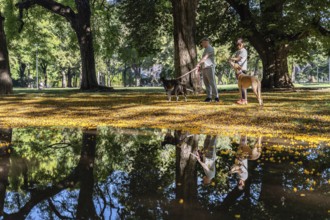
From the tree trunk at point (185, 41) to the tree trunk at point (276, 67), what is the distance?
871 centimetres

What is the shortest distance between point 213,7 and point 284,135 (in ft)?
71.0

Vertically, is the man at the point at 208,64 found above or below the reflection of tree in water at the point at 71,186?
above

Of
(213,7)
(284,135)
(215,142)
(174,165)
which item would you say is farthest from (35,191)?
(213,7)

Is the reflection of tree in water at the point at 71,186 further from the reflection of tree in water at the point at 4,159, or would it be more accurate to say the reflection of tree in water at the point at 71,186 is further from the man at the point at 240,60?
the man at the point at 240,60

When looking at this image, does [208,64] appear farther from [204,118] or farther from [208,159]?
[208,159]

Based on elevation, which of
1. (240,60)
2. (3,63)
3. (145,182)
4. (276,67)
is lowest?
(145,182)

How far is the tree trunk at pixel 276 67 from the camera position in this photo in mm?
26031

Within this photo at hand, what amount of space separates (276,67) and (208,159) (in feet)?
71.0

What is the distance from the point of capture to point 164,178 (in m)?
4.84

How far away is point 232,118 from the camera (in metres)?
10.8

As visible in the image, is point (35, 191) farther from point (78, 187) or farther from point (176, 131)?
point (176, 131)

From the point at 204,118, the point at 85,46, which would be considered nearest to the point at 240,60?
the point at 204,118

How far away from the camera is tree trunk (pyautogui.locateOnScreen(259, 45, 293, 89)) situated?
85.4 feet

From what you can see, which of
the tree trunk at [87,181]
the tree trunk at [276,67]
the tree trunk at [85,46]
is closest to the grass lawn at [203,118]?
the tree trunk at [87,181]
